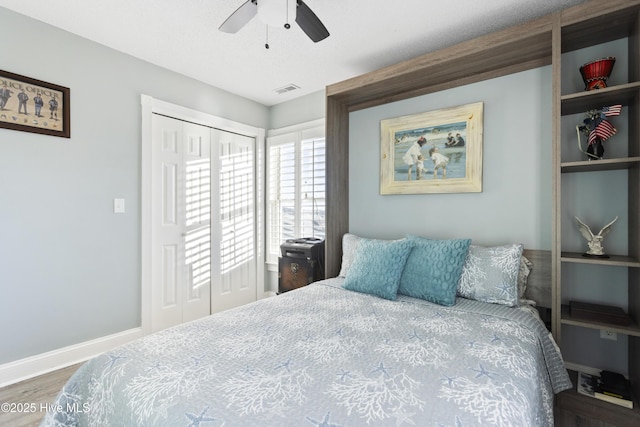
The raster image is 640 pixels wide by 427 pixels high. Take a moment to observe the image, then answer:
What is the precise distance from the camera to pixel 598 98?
6.11 ft

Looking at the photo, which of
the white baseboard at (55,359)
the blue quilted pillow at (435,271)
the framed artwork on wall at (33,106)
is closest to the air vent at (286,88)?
the framed artwork on wall at (33,106)

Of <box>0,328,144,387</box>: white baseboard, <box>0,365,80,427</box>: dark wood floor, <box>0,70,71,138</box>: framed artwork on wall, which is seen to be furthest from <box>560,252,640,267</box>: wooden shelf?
<box>0,70,71,138</box>: framed artwork on wall

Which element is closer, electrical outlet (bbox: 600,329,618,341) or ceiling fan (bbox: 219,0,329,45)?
ceiling fan (bbox: 219,0,329,45)

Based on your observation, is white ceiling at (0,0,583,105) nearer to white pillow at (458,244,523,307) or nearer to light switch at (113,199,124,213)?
light switch at (113,199,124,213)

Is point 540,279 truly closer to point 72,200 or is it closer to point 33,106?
point 72,200

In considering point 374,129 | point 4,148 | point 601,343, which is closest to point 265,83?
point 374,129

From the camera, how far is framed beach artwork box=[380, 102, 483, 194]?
2471mm

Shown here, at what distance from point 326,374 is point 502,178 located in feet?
6.67

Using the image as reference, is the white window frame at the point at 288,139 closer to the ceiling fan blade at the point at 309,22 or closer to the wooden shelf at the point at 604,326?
the ceiling fan blade at the point at 309,22

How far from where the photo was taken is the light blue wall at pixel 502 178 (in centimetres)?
221

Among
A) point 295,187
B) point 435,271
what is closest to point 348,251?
point 435,271

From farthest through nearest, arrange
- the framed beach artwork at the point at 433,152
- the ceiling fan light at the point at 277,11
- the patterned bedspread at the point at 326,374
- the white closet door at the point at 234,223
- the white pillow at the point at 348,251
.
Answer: the white closet door at the point at 234,223
the white pillow at the point at 348,251
the framed beach artwork at the point at 433,152
the ceiling fan light at the point at 277,11
the patterned bedspread at the point at 326,374

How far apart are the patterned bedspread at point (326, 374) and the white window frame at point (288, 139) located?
7.19ft

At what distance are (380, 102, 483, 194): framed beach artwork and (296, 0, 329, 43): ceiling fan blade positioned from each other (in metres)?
1.26
